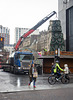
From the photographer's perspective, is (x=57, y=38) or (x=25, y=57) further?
(x=57, y=38)

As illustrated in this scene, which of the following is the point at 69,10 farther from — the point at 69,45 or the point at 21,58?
the point at 21,58

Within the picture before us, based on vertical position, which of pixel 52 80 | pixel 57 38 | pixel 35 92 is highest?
pixel 57 38

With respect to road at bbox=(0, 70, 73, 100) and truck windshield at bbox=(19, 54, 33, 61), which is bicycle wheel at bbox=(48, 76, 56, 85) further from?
truck windshield at bbox=(19, 54, 33, 61)

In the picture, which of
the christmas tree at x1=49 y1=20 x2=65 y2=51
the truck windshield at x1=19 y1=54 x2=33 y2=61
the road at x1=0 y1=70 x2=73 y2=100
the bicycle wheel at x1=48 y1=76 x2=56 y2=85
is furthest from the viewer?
the christmas tree at x1=49 y1=20 x2=65 y2=51

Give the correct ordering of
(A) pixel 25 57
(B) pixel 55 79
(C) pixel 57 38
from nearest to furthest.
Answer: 1. (B) pixel 55 79
2. (A) pixel 25 57
3. (C) pixel 57 38

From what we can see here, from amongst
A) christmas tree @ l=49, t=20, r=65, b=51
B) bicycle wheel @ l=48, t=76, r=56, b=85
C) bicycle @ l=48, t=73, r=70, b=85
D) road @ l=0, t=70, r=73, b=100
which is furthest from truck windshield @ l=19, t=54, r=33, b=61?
christmas tree @ l=49, t=20, r=65, b=51

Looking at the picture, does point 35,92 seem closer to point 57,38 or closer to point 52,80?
point 52,80

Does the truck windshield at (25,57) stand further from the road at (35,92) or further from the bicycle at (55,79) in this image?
the road at (35,92)

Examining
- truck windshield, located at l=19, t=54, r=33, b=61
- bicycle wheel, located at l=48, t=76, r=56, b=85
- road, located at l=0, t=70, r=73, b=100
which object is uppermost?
truck windshield, located at l=19, t=54, r=33, b=61

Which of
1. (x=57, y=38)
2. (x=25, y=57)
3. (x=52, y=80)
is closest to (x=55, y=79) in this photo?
(x=52, y=80)

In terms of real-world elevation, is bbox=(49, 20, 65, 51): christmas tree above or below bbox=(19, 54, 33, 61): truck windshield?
above

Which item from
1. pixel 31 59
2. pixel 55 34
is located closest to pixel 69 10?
pixel 31 59

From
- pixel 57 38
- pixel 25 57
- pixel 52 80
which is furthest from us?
pixel 57 38

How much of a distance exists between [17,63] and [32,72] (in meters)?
14.6
